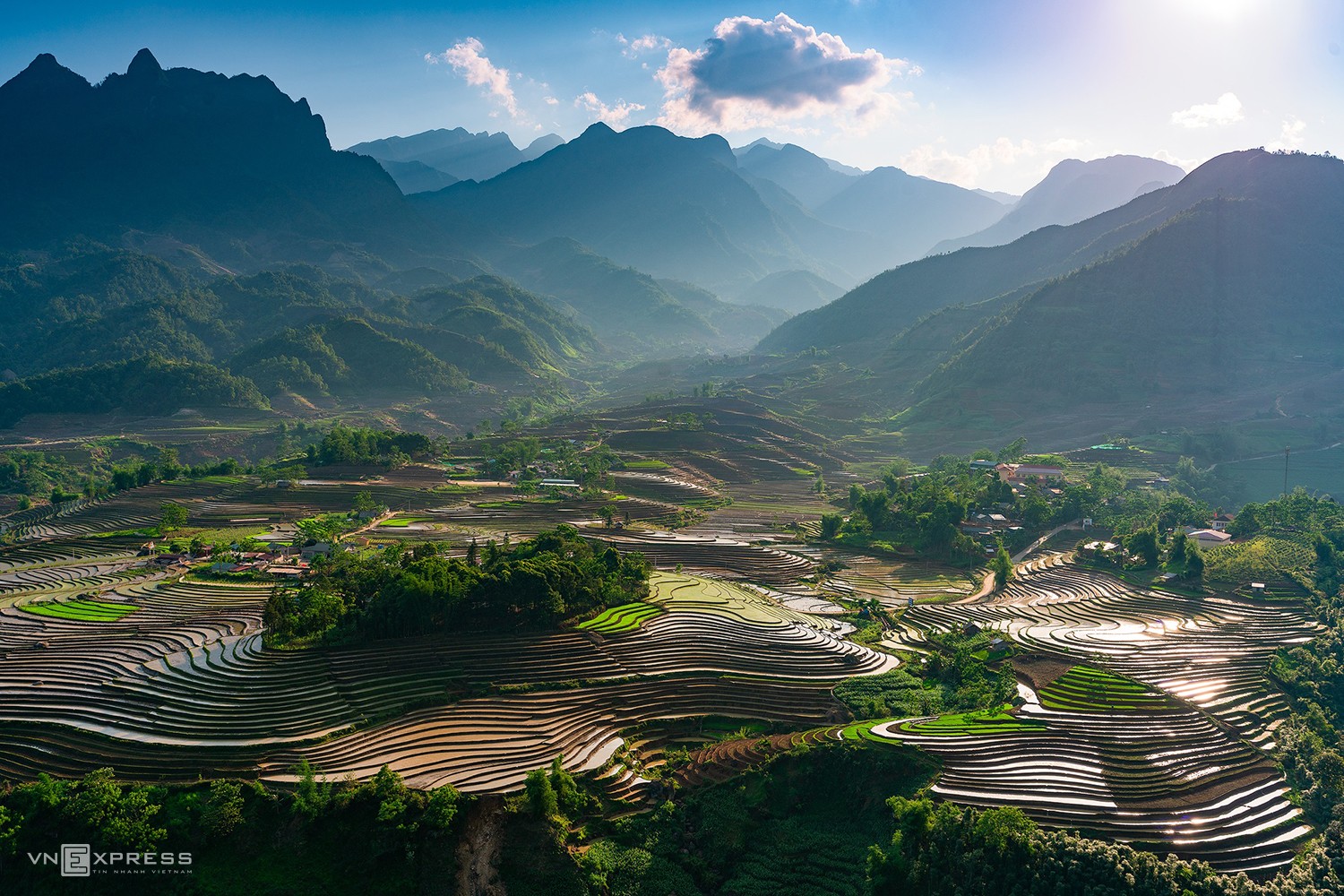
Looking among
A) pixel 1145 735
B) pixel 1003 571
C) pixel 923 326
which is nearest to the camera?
pixel 1145 735

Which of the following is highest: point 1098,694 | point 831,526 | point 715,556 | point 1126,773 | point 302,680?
point 302,680

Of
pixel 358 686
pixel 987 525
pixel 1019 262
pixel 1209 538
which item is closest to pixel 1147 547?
pixel 1209 538

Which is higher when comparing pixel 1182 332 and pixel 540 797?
pixel 1182 332

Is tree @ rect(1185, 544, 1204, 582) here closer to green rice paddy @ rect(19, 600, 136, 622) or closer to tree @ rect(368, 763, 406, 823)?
tree @ rect(368, 763, 406, 823)

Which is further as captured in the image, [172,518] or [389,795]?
[172,518]

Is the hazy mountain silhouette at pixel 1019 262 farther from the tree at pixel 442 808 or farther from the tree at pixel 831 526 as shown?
the tree at pixel 442 808

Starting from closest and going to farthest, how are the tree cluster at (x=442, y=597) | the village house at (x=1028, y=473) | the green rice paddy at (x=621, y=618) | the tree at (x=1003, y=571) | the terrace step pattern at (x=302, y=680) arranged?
the terrace step pattern at (x=302, y=680) → the tree cluster at (x=442, y=597) → the green rice paddy at (x=621, y=618) → the tree at (x=1003, y=571) → the village house at (x=1028, y=473)

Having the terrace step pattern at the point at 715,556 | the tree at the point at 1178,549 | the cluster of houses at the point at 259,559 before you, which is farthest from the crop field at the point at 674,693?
the tree at the point at 1178,549

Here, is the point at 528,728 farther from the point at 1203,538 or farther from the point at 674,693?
the point at 1203,538
